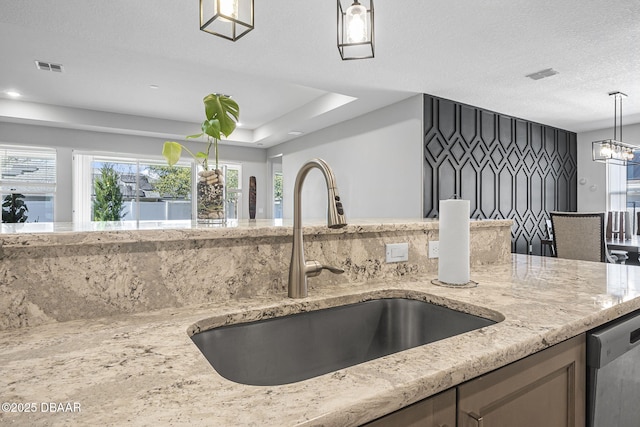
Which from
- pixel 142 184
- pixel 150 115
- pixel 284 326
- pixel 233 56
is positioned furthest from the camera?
pixel 142 184

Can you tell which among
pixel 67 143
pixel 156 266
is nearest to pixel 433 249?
pixel 156 266

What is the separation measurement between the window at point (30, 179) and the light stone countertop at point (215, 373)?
6462mm

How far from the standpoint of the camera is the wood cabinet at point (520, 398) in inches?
23.3

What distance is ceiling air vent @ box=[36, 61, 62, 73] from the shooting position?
12.6ft

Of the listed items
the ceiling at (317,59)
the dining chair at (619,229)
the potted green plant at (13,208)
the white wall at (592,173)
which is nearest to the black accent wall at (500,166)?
the white wall at (592,173)

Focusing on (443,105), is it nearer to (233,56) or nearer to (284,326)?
(233,56)

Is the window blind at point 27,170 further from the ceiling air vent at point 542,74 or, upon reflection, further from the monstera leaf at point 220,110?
the ceiling air vent at point 542,74

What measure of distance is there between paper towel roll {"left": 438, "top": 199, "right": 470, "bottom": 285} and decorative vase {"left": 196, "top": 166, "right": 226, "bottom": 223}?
2.43 feet

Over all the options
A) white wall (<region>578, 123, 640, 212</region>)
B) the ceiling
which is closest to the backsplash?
the ceiling

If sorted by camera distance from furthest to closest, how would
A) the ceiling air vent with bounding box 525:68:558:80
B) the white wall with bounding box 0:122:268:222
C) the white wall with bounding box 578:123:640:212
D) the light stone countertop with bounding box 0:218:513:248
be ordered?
the white wall with bounding box 578:123:640:212
the white wall with bounding box 0:122:268:222
the ceiling air vent with bounding box 525:68:558:80
the light stone countertop with bounding box 0:218:513:248

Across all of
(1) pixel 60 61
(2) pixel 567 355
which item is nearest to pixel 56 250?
(2) pixel 567 355

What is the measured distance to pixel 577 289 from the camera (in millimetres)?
1155

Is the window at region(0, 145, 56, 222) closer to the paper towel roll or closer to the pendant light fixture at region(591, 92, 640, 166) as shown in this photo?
the paper towel roll

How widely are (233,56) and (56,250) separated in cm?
289
